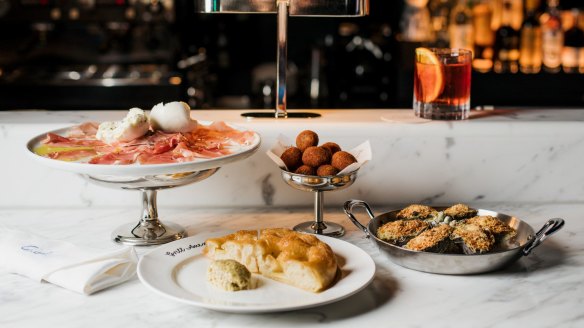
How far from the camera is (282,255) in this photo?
4.18 ft

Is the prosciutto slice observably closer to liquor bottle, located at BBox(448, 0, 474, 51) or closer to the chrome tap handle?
the chrome tap handle

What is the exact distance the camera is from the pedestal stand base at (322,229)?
1607 millimetres

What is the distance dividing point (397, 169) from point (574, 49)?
2404 mm

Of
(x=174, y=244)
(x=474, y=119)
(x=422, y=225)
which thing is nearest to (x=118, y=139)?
(x=174, y=244)

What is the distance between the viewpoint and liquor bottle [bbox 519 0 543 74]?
12.5 feet

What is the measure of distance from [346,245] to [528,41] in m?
2.77

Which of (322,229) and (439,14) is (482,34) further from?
(322,229)

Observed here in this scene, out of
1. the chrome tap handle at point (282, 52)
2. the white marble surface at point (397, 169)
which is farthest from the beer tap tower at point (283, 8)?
the white marble surface at point (397, 169)

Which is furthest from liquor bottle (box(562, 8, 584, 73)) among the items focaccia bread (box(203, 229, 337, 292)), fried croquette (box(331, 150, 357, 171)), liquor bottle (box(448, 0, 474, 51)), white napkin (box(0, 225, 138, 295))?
white napkin (box(0, 225, 138, 295))

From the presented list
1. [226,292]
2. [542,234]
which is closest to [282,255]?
[226,292]

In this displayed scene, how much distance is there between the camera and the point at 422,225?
143cm

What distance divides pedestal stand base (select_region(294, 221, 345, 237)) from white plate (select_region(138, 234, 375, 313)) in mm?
191

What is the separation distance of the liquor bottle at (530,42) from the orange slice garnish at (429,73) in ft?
6.95

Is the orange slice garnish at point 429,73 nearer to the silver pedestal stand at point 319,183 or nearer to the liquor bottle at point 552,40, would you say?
the silver pedestal stand at point 319,183
